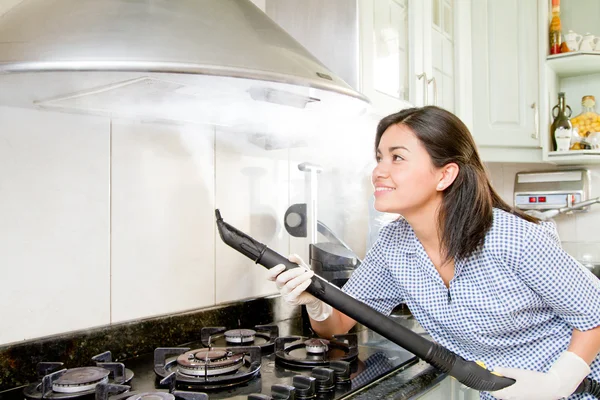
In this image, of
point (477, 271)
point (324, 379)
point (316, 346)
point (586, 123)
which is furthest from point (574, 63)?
point (324, 379)

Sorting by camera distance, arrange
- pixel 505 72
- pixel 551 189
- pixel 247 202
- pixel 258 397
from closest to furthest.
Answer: pixel 258 397
pixel 247 202
pixel 505 72
pixel 551 189

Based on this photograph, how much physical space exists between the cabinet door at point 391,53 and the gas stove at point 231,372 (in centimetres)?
61

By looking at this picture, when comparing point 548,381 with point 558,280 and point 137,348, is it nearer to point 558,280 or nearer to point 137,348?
point 558,280

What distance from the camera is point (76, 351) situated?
3.34 ft

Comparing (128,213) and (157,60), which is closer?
(157,60)

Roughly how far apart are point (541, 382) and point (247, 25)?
0.78 metres

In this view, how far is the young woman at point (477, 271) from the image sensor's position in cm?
100

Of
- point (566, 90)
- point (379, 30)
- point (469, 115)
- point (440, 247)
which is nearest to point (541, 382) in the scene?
point (440, 247)

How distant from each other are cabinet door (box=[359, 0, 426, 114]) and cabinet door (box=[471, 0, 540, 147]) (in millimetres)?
610

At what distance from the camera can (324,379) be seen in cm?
92

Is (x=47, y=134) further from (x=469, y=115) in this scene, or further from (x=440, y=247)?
(x=469, y=115)

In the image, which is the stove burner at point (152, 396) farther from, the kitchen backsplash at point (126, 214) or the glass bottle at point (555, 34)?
the glass bottle at point (555, 34)

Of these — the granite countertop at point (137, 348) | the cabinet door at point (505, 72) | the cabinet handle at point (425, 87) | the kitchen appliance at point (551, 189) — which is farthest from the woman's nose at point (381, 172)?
the kitchen appliance at point (551, 189)

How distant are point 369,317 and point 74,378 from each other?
477 mm
